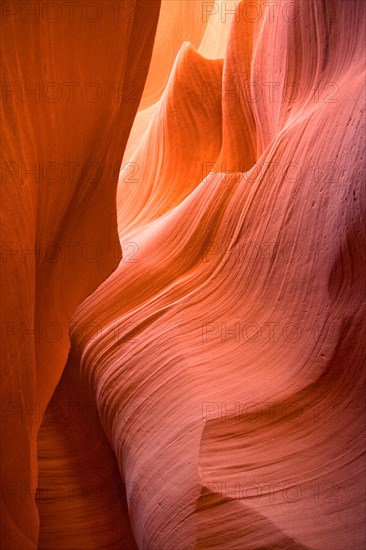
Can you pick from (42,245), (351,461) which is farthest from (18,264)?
(351,461)

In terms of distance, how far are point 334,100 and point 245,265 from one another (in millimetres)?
422

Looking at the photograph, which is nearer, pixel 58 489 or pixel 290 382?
pixel 290 382

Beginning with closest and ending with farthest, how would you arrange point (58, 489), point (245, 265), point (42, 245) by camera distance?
point (42, 245), point (245, 265), point (58, 489)

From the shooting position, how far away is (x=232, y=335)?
1408 mm

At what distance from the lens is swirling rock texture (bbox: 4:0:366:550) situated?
1.16 metres

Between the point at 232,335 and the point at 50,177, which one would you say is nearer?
the point at 50,177

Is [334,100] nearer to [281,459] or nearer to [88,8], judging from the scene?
[88,8]

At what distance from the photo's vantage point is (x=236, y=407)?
127 centimetres

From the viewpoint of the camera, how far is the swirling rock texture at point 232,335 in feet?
3.80

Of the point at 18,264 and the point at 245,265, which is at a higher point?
the point at 18,264

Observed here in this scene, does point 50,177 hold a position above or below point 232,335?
above

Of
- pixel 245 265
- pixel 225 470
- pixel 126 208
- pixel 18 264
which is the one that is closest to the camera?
pixel 18 264

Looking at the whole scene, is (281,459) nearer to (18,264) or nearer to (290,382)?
(290,382)

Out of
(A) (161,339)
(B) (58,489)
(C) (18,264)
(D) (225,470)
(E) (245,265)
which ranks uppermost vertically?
(C) (18,264)
